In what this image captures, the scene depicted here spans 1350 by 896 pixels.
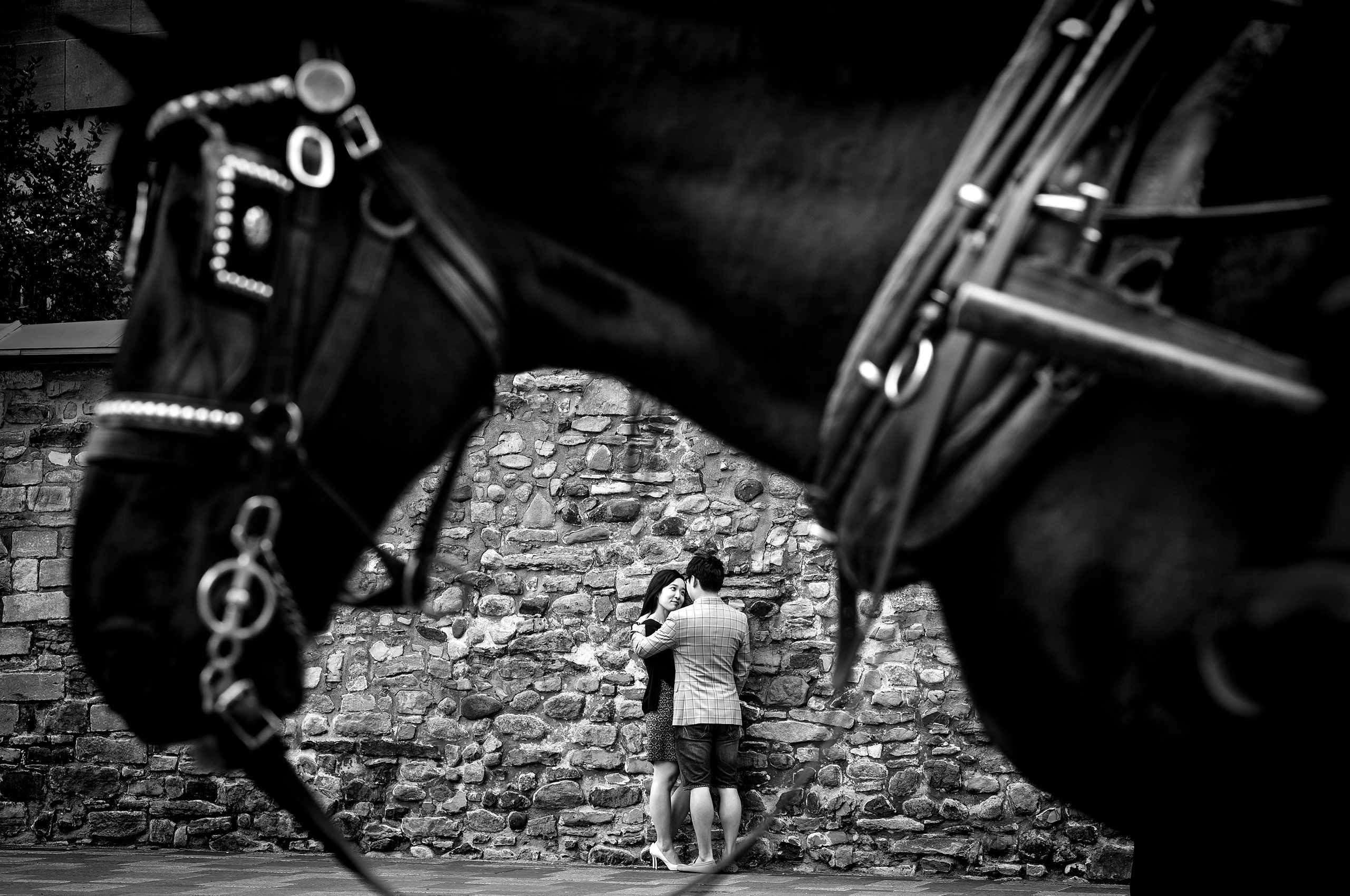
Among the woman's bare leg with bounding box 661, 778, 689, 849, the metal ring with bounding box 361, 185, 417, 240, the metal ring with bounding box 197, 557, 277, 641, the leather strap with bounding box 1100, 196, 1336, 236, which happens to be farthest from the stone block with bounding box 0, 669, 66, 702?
the leather strap with bounding box 1100, 196, 1336, 236

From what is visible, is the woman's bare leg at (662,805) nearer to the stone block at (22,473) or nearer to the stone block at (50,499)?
the stone block at (50,499)

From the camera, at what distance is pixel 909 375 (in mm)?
1452

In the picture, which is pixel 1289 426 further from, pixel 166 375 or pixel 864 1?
pixel 166 375

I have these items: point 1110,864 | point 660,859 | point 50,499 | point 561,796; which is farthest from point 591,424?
point 1110,864

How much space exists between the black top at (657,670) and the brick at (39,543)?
3.98 metres

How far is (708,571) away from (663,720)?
930mm

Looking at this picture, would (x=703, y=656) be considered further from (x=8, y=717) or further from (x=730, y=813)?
(x=8, y=717)

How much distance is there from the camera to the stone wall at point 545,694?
25.8 feet

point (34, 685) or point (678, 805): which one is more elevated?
point (34, 685)

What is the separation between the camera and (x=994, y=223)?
143 cm

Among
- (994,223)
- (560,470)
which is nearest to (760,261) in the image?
(994,223)

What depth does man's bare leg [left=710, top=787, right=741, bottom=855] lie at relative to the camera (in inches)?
301

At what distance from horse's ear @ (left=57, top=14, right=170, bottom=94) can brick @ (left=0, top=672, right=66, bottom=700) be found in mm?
8068

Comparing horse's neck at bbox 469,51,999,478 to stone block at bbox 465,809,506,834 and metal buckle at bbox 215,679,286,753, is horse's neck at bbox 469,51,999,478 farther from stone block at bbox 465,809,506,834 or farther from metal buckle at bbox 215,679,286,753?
stone block at bbox 465,809,506,834
